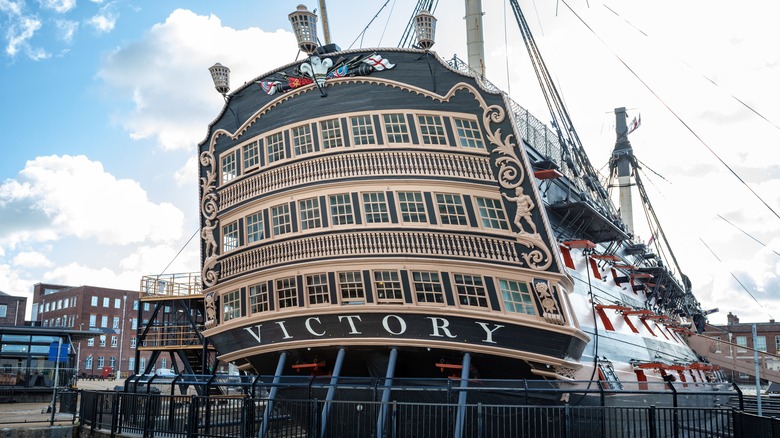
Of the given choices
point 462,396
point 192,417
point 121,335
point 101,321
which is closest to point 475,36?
point 462,396

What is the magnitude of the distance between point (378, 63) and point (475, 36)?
8.68 m

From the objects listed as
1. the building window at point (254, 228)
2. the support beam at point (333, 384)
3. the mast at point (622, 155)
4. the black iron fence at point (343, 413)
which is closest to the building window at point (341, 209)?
the building window at point (254, 228)

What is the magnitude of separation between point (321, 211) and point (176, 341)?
541 inches

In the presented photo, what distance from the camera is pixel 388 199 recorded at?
20672mm

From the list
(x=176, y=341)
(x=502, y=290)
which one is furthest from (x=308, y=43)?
(x=176, y=341)

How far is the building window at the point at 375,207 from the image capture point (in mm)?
20656

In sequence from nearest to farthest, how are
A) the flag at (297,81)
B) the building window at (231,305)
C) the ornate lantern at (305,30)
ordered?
the ornate lantern at (305,30) → the flag at (297,81) → the building window at (231,305)

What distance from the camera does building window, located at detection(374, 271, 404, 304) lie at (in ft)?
66.8

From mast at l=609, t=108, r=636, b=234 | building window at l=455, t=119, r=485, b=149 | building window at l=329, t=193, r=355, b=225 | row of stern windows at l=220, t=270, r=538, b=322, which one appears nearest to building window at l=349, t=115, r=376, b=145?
building window at l=329, t=193, r=355, b=225

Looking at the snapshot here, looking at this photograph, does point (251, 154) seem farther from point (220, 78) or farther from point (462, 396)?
point (462, 396)

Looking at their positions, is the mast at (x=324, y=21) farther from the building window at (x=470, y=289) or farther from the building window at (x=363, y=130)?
the building window at (x=470, y=289)

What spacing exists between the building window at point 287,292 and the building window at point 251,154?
4.05 metres

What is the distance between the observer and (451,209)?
20.5 meters

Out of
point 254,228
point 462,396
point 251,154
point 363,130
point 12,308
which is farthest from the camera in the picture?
point 12,308
